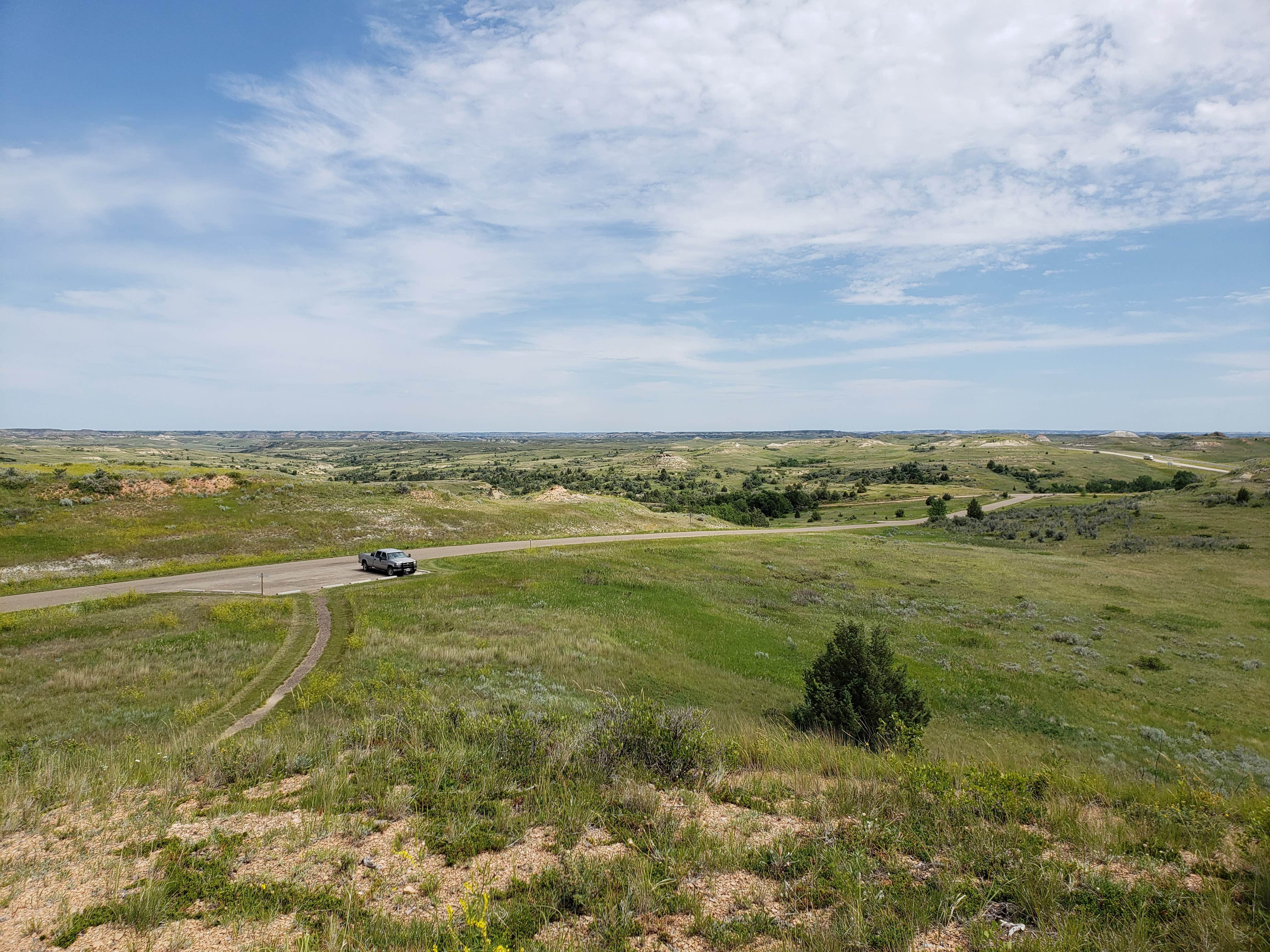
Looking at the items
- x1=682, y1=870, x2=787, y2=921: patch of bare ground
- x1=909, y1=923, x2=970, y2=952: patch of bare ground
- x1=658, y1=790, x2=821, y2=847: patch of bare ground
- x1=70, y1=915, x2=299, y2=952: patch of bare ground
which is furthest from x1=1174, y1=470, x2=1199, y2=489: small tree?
x1=70, y1=915, x2=299, y2=952: patch of bare ground

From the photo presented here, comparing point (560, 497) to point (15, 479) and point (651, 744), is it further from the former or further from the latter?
point (651, 744)

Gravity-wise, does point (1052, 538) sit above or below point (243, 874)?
below

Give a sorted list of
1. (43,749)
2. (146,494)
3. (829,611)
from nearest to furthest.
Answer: (43,749) < (829,611) < (146,494)

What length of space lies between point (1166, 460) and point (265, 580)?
777 ft

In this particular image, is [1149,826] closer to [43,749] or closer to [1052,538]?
[43,749]

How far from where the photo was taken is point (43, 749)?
10078 millimetres

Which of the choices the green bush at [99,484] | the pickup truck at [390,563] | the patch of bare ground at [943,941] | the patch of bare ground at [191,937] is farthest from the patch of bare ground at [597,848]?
the green bush at [99,484]

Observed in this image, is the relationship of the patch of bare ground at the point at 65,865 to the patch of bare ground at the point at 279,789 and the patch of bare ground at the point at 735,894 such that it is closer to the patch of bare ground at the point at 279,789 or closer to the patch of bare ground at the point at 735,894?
the patch of bare ground at the point at 279,789

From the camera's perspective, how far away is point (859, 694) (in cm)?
1525

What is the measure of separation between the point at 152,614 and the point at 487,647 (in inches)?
552

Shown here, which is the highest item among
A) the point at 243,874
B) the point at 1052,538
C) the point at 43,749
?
the point at 243,874

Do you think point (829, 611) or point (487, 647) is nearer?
point (487, 647)

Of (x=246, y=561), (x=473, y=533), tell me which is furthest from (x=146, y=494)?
(x=473, y=533)

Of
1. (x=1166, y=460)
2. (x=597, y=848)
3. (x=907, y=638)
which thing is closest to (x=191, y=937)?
(x=597, y=848)
